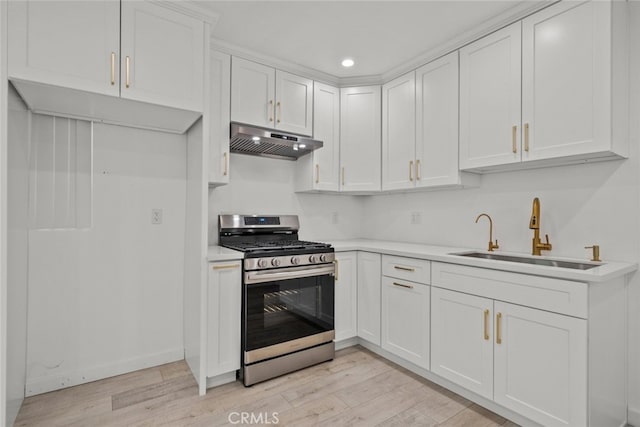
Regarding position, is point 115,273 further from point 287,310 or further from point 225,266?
point 287,310

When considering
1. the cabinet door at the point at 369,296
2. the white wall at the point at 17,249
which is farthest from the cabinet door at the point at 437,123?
the white wall at the point at 17,249

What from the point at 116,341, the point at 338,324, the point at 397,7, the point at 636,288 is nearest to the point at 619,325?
the point at 636,288

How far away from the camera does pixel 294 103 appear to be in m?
2.95

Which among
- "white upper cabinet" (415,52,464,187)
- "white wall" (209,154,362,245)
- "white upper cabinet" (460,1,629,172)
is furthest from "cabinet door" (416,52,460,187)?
"white wall" (209,154,362,245)

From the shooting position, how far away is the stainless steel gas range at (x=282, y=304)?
2.33m

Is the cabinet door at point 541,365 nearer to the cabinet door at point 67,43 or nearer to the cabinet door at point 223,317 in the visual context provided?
the cabinet door at point 223,317

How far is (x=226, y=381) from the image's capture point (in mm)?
2371

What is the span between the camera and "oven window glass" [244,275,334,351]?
2.34 metres

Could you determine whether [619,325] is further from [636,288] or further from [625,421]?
[625,421]

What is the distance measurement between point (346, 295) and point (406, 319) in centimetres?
57

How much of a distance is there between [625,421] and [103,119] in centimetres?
380

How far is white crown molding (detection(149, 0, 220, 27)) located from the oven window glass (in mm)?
1810

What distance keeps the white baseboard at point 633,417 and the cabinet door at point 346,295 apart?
5.88ft

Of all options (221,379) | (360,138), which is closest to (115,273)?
(221,379)
